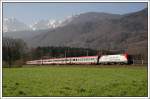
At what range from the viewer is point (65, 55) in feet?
68.6

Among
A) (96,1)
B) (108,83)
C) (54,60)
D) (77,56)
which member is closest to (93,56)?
(77,56)

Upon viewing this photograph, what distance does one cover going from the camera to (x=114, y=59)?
1781 centimetres

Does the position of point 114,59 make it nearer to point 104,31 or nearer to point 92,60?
point 92,60

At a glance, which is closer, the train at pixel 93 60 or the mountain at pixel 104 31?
the mountain at pixel 104 31

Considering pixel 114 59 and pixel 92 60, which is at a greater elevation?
pixel 114 59

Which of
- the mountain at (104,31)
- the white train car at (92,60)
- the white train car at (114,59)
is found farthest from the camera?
the white train car at (92,60)

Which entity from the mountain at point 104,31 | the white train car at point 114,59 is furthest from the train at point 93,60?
the mountain at point 104,31

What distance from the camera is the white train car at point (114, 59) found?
17472mm

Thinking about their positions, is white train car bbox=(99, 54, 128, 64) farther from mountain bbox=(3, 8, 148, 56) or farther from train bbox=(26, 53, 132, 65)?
mountain bbox=(3, 8, 148, 56)

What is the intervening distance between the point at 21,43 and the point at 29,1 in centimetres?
524

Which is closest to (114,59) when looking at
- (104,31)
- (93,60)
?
(93,60)

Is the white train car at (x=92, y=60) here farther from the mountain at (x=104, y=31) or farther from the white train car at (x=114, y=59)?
the mountain at (x=104, y=31)

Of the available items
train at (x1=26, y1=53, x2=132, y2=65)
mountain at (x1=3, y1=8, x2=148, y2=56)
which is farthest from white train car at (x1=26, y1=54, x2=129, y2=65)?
mountain at (x1=3, y1=8, x2=148, y2=56)

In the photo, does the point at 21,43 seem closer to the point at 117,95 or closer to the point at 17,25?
the point at 17,25
